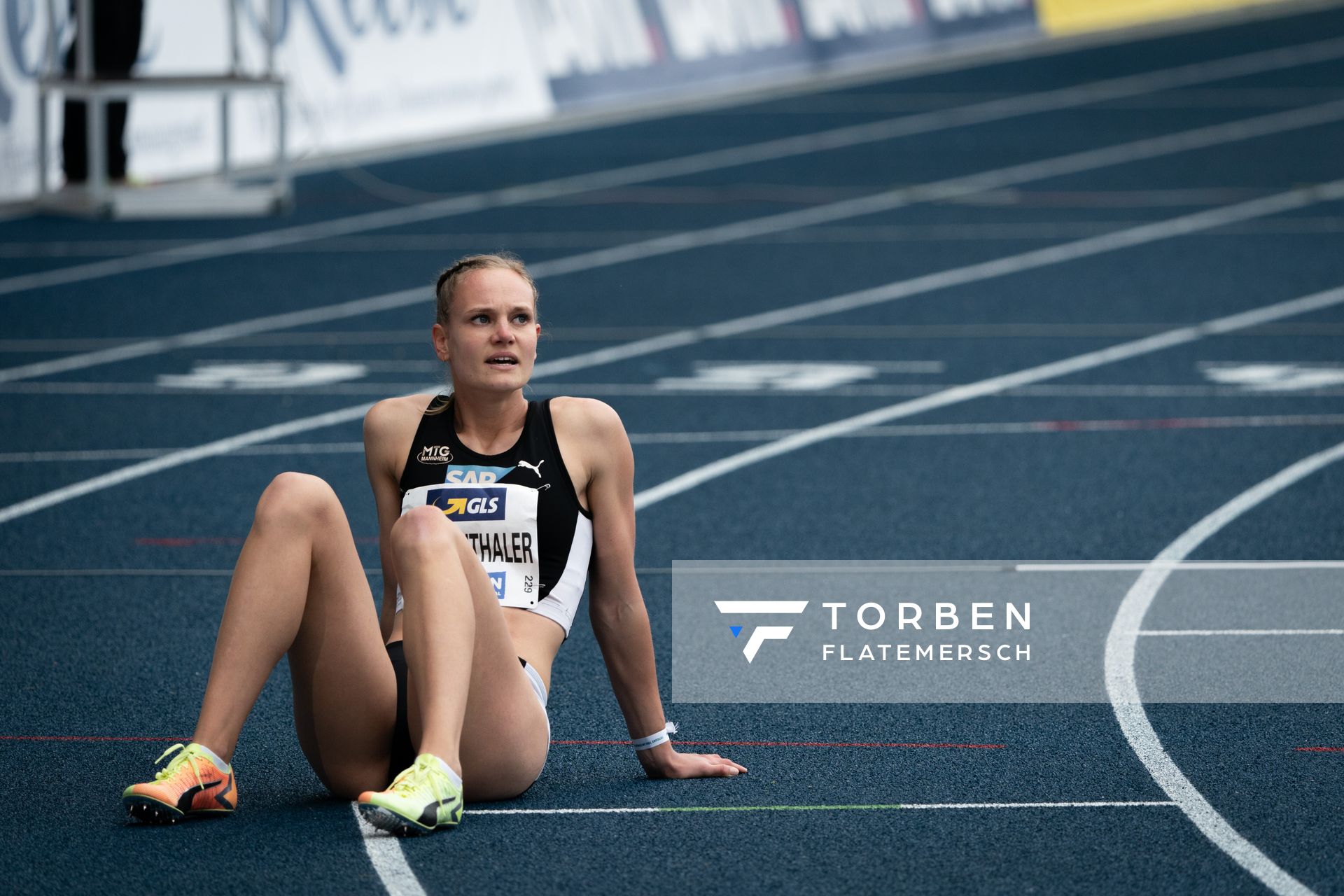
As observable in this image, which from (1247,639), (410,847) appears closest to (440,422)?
(410,847)

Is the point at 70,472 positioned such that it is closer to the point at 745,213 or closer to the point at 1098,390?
the point at 1098,390

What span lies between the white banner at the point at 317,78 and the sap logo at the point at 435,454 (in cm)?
1027

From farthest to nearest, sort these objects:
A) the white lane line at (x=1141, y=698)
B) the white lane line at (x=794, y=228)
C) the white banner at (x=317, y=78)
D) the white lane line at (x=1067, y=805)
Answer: the white banner at (x=317, y=78), the white lane line at (x=794, y=228), the white lane line at (x=1067, y=805), the white lane line at (x=1141, y=698)

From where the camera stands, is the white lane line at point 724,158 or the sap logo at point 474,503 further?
the white lane line at point 724,158

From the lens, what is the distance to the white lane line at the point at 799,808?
4133 millimetres

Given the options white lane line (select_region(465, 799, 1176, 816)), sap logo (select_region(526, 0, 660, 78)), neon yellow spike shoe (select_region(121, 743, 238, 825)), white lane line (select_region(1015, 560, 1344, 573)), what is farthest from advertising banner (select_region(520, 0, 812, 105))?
neon yellow spike shoe (select_region(121, 743, 238, 825))

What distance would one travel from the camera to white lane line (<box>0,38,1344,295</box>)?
1270 centimetres

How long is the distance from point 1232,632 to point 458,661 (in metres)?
2.79

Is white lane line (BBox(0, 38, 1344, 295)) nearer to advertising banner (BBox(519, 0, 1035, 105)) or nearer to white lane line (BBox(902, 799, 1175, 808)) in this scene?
advertising banner (BBox(519, 0, 1035, 105))

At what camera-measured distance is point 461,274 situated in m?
4.14

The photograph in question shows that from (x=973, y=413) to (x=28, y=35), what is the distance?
8217 mm

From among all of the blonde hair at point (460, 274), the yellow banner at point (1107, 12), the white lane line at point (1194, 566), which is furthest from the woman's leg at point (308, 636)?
the yellow banner at point (1107, 12)

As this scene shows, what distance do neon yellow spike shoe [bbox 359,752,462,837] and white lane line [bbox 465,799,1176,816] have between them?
0.33m

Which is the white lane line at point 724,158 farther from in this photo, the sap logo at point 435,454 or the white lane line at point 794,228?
the sap logo at point 435,454
